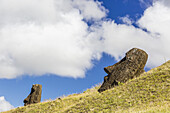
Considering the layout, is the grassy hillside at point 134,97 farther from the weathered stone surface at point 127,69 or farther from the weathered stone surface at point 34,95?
the weathered stone surface at point 34,95

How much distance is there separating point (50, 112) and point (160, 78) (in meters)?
9.98

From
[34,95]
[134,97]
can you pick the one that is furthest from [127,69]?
[34,95]

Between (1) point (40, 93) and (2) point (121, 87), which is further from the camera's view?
(1) point (40, 93)

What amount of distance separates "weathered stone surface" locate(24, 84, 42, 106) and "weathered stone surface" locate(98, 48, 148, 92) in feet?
37.6

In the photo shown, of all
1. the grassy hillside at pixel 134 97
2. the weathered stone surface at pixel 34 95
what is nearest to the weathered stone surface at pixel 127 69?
the grassy hillside at pixel 134 97

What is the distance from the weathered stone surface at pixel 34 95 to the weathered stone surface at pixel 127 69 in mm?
11475

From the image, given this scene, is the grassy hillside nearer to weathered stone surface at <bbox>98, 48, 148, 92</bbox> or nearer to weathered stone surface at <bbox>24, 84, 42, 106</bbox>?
weathered stone surface at <bbox>98, 48, 148, 92</bbox>

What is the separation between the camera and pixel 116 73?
20.1 m

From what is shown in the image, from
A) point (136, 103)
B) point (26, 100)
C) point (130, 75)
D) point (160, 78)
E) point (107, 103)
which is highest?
point (26, 100)

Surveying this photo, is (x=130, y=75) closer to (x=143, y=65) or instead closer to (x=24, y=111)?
(x=143, y=65)

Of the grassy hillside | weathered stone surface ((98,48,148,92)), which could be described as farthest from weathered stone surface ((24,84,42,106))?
weathered stone surface ((98,48,148,92))

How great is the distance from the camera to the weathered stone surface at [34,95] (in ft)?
90.8

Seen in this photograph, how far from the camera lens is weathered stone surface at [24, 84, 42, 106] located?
90.8 ft

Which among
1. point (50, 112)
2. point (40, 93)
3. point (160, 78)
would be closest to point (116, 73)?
point (160, 78)
